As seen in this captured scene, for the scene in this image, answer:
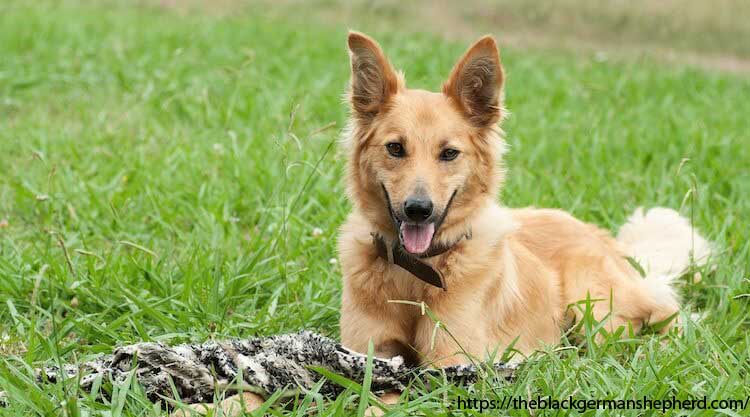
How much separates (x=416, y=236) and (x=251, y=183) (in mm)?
2359

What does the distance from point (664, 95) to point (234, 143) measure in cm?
466

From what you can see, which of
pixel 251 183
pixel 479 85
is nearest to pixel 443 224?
pixel 479 85

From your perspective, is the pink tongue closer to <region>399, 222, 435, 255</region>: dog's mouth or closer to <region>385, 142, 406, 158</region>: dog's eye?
<region>399, 222, 435, 255</region>: dog's mouth

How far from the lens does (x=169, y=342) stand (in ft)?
12.6

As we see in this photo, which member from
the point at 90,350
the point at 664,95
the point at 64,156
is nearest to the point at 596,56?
the point at 664,95

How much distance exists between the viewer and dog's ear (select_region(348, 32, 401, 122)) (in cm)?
372

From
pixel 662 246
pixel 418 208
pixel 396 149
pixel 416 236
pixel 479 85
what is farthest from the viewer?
pixel 662 246

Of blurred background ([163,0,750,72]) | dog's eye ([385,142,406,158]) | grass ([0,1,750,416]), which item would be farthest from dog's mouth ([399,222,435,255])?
blurred background ([163,0,750,72])

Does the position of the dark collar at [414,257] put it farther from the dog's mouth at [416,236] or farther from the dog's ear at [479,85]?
the dog's ear at [479,85]

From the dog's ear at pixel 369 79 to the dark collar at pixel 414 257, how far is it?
0.58m

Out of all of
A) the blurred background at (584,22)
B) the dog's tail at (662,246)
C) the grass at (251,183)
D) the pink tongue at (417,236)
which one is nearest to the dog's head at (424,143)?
the pink tongue at (417,236)

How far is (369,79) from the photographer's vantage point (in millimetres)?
3793

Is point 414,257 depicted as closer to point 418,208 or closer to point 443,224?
point 443,224

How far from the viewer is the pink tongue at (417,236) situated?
3.51 m
